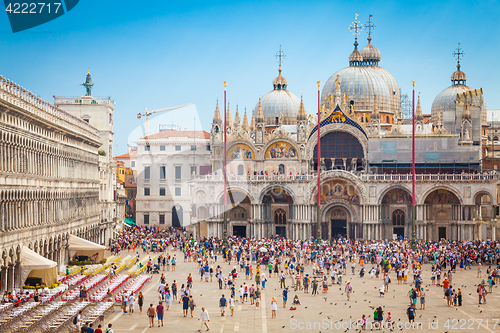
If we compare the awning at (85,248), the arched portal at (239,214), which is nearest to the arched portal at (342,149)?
the arched portal at (239,214)

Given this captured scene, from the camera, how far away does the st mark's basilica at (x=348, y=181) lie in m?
79.2

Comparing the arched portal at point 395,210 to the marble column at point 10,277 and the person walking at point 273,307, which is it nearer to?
the person walking at point 273,307

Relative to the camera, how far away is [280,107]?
342 ft

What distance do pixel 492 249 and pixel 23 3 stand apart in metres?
46.7

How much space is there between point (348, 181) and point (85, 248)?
111 feet

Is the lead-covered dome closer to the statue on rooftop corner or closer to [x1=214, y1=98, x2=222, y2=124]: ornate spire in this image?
[x1=214, y1=98, x2=222, y2=124]: ornate spire

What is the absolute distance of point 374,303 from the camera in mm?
42031

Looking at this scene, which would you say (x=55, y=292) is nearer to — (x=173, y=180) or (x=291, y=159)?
(x=291, y=159)

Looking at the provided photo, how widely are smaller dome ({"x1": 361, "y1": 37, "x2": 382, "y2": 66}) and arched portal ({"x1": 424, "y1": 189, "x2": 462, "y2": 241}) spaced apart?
2910cm

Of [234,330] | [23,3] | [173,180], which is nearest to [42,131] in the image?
[23,3]

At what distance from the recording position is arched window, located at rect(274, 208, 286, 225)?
84.1 meters

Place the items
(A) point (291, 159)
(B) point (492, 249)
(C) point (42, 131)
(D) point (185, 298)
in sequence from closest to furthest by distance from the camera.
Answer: (D) point (185, 298), (C) point (42, 131), (B) point (492, 249), (A) point (291, 159)

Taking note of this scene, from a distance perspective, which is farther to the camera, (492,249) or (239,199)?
(239,199)

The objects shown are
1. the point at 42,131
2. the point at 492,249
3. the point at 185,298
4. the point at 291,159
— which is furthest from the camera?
the point at 291,159
